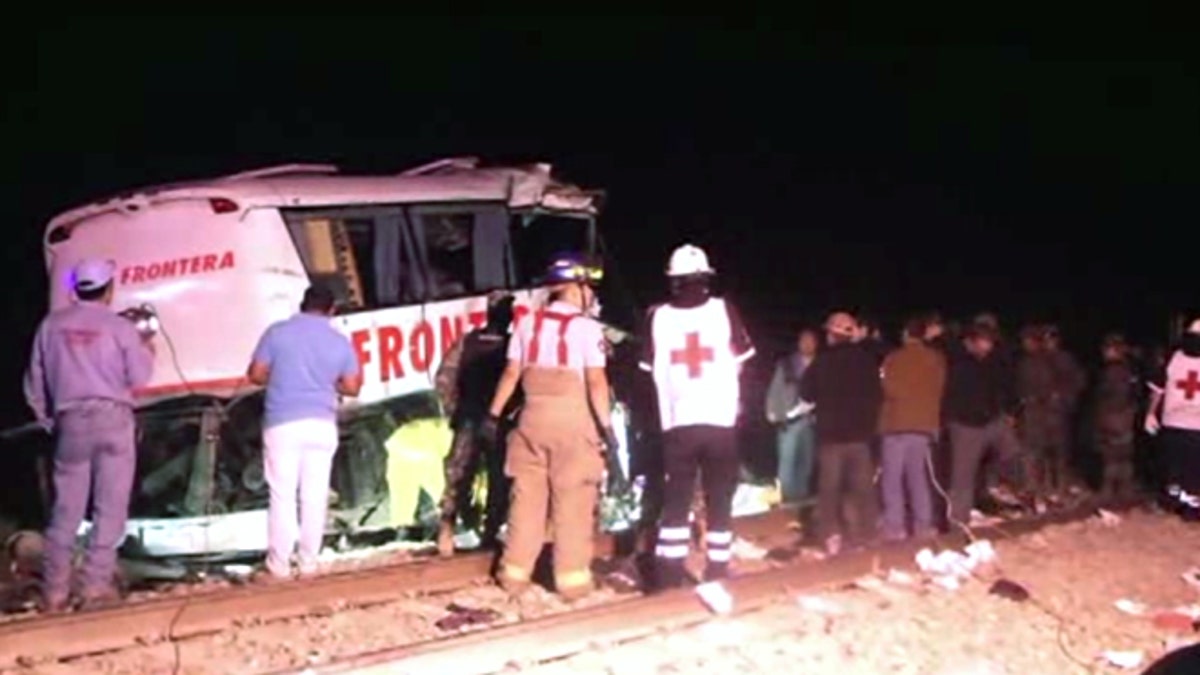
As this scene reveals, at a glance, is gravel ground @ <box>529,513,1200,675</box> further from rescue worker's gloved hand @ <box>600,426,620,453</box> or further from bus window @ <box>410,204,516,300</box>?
bus window @ <box>410,204,516,300</box>

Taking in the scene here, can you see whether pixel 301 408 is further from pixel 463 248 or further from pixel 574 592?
pixel 463 248

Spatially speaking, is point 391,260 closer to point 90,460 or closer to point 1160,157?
point 90,460

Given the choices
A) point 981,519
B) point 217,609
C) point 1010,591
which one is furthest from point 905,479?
point 217,609

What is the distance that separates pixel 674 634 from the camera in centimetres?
896

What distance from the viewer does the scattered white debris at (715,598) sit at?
9453 mm

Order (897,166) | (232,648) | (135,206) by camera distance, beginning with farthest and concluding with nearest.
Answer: (897,166) → (135,206) → (232,648)

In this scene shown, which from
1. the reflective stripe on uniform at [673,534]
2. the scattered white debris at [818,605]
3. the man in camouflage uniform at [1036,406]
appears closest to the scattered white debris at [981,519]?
the man in camouflage uniform at [1036,406]

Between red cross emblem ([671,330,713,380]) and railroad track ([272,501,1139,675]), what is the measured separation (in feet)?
4.35

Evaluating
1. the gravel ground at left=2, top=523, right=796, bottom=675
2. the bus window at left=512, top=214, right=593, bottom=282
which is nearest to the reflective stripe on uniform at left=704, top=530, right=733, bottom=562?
the gravel ground at left=2, top=523, right=796, bottom=675

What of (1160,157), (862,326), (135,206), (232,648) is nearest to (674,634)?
(232,648)

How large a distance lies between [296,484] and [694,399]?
255 cm

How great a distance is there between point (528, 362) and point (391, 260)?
309 cm

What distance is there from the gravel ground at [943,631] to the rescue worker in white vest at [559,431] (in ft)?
3.74

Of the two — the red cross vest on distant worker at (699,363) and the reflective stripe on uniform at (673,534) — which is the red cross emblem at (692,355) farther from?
the reflective stripe on uniform at (673,534)
